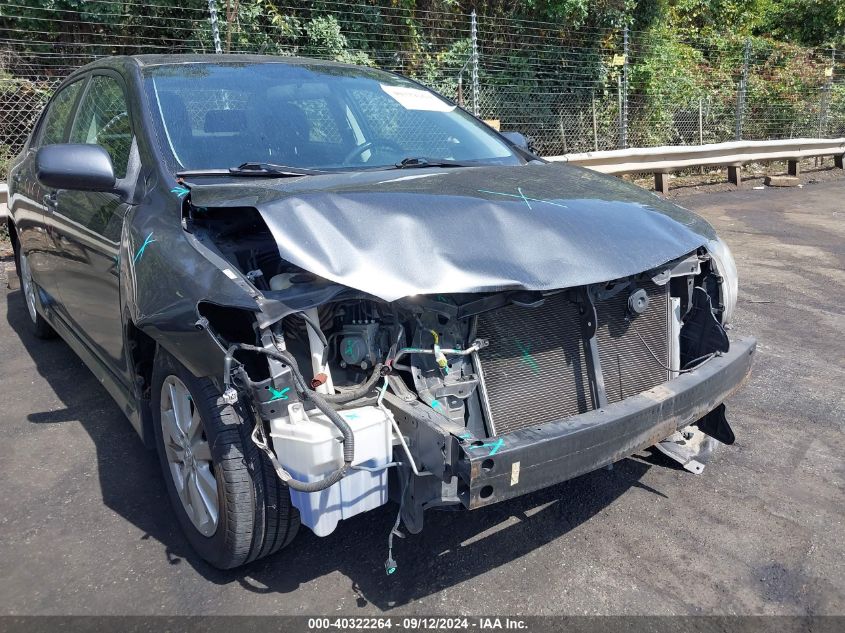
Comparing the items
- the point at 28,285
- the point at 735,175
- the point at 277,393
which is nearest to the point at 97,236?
the point at 277,393

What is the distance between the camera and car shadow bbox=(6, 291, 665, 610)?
256cm

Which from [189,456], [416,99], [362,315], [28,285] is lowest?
[189,456]

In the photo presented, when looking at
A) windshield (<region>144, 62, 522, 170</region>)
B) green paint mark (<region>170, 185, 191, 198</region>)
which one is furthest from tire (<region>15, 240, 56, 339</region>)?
green paint mark (<region>170, 185, 191, 198</region>)

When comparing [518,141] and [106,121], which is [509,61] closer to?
[518,141]

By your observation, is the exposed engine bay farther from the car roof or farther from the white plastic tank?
the car roof

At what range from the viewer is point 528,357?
2564mm

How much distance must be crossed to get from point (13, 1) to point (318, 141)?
A: 8.71 meters

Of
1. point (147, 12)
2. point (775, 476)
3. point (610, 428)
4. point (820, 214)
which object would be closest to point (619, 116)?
point (820, 214)

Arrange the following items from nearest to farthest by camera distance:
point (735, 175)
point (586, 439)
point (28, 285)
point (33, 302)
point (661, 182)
Answer: point (586, 439), point (33, 302), point (28, 285), point (661, 182), point (735, 175)

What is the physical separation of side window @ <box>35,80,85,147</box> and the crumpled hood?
2067mm

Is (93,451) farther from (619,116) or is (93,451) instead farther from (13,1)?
(619,116)

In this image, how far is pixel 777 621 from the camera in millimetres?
2350

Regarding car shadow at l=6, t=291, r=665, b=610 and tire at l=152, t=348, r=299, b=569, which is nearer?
tire at l=152, t=348, r=299, b=569

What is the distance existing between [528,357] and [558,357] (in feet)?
0.45
